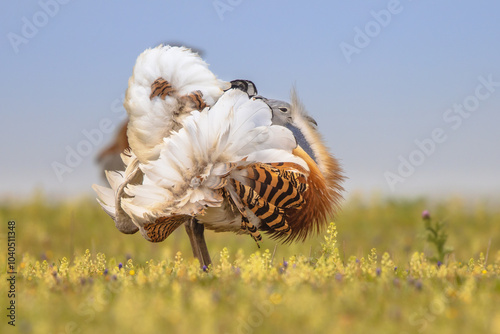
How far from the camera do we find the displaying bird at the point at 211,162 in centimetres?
487

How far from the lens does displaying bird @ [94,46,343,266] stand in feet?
16.0

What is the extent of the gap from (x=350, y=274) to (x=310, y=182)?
3.43 feet

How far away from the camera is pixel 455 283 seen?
14.8 ft

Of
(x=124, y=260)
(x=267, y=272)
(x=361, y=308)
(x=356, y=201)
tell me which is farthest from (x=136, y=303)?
(x=356, y=201)

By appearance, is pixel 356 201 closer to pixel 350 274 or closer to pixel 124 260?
pixel 124 260

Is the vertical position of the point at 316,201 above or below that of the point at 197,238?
above

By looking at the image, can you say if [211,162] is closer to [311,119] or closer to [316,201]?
[316,201]

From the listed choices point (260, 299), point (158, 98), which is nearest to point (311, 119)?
point (158, 98)

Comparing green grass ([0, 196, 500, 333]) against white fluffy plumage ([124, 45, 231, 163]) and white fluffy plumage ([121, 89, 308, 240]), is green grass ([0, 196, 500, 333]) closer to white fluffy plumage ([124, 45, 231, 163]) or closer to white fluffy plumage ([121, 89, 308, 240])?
white fluffy plumage ([121, 89, 308, 240])

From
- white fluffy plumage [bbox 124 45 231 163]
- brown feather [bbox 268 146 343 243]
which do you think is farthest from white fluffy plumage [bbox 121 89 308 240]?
brown feather [bbox 268 146 343 243]

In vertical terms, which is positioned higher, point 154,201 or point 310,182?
point 310,182

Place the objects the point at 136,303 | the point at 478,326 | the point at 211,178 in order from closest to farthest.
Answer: the point at 478,326 < the point at 136,303 < the point at 211,178

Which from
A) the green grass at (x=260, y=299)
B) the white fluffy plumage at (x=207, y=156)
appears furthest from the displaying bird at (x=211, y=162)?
the green grass at (x=260, y=299)

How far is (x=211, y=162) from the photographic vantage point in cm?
487
